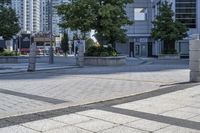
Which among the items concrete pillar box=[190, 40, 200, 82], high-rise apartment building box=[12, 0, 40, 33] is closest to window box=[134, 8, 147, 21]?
high-rise apartment building box=[12, 0, 40, 33]

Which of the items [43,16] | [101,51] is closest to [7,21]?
[101,51]

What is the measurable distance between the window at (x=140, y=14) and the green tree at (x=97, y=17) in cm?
4421

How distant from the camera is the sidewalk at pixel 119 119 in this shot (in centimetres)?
729

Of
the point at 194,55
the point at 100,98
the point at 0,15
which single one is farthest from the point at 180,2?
the point at 100,98

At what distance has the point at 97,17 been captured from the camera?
29.6 metres

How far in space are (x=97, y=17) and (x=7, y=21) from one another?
11627mm

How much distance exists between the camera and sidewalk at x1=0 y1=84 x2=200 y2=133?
23.9 ft

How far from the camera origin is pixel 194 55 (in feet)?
48.4

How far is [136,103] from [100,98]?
1244 millimetres

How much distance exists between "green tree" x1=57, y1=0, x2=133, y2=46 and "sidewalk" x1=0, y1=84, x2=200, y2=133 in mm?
19037

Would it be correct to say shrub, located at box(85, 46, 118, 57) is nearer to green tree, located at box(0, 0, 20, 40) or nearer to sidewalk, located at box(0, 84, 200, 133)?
green tree, located at box(0, 0, 20, 40)

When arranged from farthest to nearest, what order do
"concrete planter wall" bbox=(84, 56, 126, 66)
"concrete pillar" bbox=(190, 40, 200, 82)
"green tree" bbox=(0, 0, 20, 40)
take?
"green tree" bbox=(0, 0, 20, 40), "concrete planter wall" bbox=(84, 56, 126, 66), "concrete pillar" bbox=(190, 40, 200, 82)

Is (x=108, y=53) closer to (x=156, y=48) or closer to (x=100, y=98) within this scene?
(x=100, y=98)

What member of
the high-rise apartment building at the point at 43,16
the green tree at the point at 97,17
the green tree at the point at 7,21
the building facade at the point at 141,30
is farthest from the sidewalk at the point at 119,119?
the high-rise apartment building at the point at 43,16
